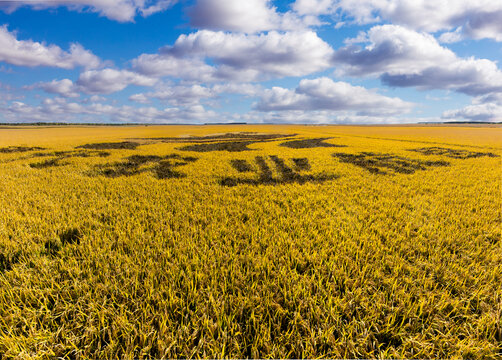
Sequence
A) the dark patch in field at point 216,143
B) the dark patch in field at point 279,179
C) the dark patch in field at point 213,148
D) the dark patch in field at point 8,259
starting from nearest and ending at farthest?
the dark patch in field at point 8,259
the dark patch in field at point 279,179
the dark patch in field at point 213,148
the dark patch in field at point 216,143

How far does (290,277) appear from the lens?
3.22 m

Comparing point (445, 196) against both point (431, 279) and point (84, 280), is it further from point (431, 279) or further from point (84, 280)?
point (84, 280)

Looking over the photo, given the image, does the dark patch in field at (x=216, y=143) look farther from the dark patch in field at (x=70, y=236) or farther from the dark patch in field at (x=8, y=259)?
the dark patch in field at (x=8, y=259)

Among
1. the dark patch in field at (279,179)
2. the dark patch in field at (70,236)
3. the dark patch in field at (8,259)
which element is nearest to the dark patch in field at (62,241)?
the dark patch in field at (70,236)

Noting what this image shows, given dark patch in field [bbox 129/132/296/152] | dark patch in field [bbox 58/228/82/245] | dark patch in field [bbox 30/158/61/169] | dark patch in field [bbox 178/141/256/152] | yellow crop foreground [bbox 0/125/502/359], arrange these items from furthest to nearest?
dark patch in field [bbox 129/132/296/152]
dark patch in field [bbox 178/141/256/152]
dark patch in field [bbox 30/158/61/169]
dark patch in field [bbox 58/228/82/245]
yellow crop foreground [bbox 0/125/502/359]

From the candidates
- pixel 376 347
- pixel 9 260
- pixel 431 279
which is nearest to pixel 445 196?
pixel 431 279

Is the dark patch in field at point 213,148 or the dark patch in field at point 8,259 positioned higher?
the dark patch in field at point 213,148

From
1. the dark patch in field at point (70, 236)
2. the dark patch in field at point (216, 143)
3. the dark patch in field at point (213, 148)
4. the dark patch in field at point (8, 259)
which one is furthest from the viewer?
the dark patch in field at point (216, 143)

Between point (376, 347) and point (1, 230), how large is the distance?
7350mm

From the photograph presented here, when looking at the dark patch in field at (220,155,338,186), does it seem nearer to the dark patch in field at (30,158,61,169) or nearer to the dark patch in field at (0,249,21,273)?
the dark patch in field at (0,249,21,273)

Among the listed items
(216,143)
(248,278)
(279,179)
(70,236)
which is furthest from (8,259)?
(216,143)

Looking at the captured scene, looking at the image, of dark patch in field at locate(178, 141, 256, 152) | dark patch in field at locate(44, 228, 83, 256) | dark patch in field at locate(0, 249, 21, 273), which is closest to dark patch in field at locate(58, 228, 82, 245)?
dark patch in field at locate(44, 228, 83, 256)

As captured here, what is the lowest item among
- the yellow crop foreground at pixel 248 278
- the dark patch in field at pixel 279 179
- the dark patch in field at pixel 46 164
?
the yellow crop foreground at pixel 248 278

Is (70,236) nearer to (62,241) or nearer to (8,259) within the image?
(62,241)
